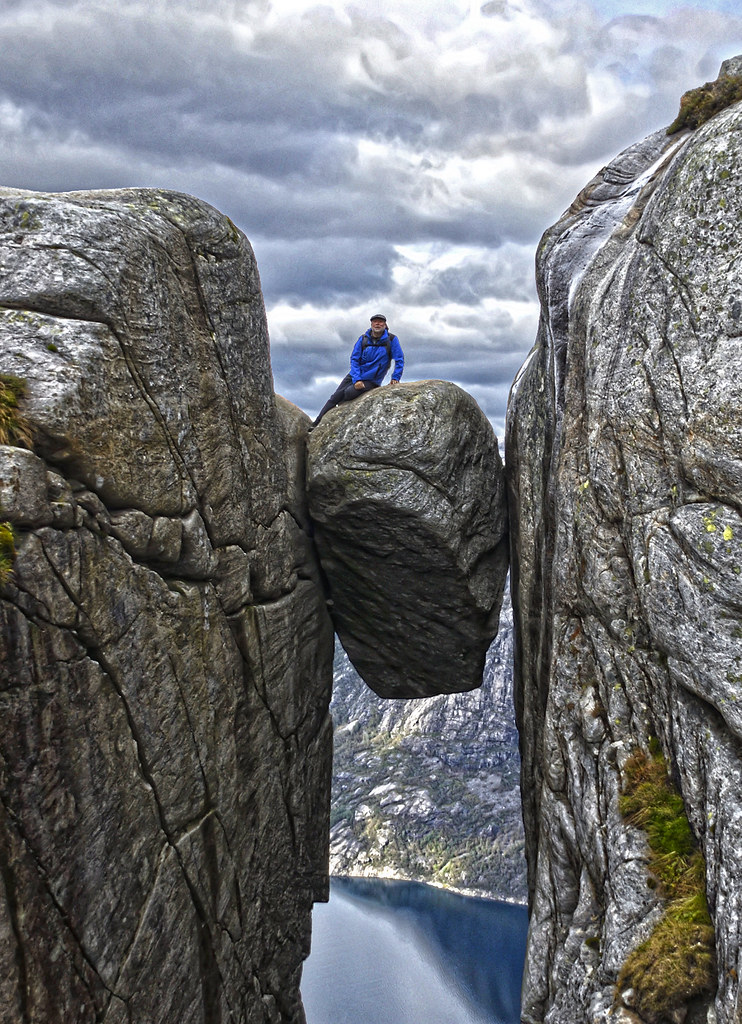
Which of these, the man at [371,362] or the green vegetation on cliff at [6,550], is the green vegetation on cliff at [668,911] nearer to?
the green vegetation on cliff at [6,550]

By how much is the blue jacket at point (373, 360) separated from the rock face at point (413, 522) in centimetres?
186

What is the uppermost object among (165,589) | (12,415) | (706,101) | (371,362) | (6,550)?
(706,101)

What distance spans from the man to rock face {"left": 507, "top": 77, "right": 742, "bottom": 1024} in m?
7.30

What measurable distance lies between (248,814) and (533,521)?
1261 cm

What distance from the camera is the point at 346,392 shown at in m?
27.2

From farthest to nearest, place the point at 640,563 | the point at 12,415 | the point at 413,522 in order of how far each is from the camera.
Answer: the point at 413,522, the point at 640,563, the point at 12,415

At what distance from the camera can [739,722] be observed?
12547 millimetres

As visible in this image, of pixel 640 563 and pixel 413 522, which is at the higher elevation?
pixel 413 522

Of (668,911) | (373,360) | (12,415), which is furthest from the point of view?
(373,360)

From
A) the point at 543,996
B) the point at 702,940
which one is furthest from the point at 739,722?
the point at 543,996

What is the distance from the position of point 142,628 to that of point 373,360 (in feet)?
47.5

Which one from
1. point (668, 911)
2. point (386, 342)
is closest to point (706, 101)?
point (386, 342)

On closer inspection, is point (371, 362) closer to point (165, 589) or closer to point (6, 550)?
point (165, 589)

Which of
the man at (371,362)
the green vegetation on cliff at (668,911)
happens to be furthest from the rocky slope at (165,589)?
the green vegetation on cliff at (668,911)
